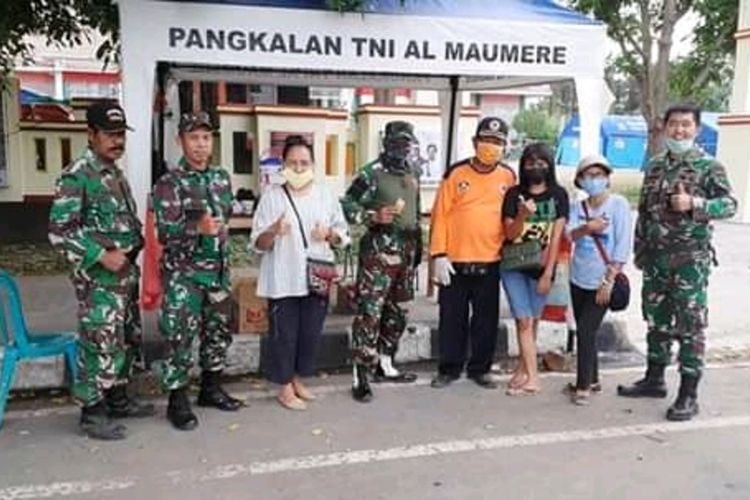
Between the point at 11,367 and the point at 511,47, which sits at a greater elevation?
the point at 511,47

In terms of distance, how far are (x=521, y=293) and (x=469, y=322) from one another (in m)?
0.41

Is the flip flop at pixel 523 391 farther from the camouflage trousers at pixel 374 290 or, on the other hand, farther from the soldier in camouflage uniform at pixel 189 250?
the soldier in camouflage uniform at pixel 189 250

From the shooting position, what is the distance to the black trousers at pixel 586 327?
192 inches

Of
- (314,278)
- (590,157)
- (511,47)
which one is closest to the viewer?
(314,278)

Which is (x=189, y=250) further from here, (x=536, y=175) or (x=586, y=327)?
(x=586, y=327)

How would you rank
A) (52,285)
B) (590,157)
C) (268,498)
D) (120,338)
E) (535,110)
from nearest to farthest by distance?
(268,498)
(120,338)
(590,157)
(52,285)
(535,110)

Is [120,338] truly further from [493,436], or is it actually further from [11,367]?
[493,436]

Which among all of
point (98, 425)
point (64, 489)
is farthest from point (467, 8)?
point (64, 489)

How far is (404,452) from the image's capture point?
416 cm

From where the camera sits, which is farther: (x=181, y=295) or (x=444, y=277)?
(x=444, y=277)

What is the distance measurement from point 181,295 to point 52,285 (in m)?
3.74

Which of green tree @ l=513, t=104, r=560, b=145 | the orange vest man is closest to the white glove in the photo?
the orange vest man

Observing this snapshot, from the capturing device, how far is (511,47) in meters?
5.58

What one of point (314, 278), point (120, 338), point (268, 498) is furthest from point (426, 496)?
point (120, 338)
